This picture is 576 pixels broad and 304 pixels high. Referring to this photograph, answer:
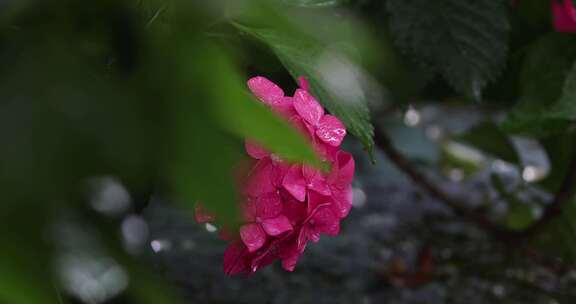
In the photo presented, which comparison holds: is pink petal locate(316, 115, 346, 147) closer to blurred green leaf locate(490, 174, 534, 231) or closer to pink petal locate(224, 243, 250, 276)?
pink petal locate(224, 243, 250, 276)

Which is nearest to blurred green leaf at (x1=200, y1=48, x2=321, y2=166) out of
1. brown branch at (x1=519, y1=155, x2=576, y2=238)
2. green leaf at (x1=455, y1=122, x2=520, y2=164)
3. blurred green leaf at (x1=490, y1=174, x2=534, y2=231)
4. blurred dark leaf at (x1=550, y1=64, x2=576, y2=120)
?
blurred dark leaf at (x1=550, y1=64, x2=576, y2=120)

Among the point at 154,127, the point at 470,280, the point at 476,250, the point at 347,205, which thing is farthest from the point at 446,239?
the point at 154,127

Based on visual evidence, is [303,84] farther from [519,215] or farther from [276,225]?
[519,215]

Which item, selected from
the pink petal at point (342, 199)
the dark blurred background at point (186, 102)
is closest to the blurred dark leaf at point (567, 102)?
the dark blurred background at point (186, 102)

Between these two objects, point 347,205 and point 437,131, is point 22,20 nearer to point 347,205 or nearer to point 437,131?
point 347,205

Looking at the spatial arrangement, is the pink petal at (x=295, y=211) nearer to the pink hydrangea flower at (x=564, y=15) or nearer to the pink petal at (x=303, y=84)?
the pink petal at (x=303, y=84)
